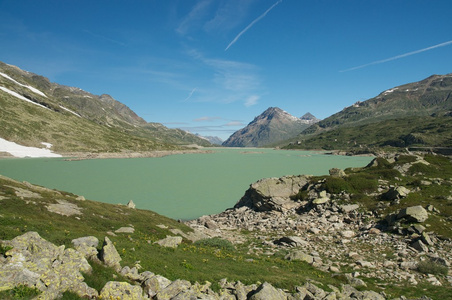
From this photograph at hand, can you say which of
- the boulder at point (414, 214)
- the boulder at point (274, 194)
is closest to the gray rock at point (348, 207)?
the boulder at point (414, 214)

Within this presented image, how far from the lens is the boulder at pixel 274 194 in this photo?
4162 cm

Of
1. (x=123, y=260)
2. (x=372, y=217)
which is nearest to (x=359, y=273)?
(x=372, y=217)

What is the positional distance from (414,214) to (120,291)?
30530 mm

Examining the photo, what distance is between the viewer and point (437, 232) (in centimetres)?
2556

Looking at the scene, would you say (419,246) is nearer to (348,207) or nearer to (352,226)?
(352,226)

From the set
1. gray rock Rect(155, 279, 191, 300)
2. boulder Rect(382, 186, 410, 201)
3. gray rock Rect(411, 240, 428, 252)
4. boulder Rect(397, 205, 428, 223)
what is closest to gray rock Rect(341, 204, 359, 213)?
boulder Rect(382, 186, 410, 201)

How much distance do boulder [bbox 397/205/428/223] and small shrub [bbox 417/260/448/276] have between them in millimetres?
8391

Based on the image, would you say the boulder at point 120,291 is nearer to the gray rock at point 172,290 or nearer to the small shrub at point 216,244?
the gray rock at point 172,290

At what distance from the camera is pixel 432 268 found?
64.8ft

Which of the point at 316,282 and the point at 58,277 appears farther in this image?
the point at 316,282

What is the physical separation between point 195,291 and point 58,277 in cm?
549

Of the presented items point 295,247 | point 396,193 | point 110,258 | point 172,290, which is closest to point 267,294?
point 172,290

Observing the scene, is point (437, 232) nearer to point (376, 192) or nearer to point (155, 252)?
point (376, 192)

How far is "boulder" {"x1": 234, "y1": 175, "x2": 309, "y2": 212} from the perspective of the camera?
41.6 m
